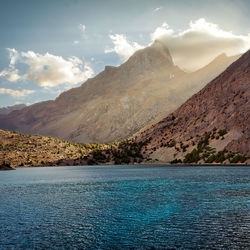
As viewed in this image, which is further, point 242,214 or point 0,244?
point 242,214

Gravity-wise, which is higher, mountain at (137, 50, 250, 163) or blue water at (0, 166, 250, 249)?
mountain at (137, 50, 250, 163)

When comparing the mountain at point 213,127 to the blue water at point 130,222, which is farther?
the mountain at point 213,127

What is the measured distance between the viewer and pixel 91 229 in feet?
90.0

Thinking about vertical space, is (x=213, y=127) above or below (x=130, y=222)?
above

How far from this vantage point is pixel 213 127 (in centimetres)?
15475

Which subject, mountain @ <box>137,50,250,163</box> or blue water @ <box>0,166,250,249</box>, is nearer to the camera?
blue water @ <box>0,166,250,249</box>

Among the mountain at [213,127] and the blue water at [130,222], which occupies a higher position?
the mountain at [213,127]

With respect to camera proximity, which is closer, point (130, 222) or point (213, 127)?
point (130, 222)

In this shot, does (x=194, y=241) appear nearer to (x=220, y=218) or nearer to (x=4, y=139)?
(x=220, y=218)

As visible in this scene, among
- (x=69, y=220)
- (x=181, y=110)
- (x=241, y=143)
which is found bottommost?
(x=69, y=220)

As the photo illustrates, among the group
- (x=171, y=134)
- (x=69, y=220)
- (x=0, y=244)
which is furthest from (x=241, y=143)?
(x=0, y=244)

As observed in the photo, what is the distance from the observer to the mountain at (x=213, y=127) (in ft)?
438

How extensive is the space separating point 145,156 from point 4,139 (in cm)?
9464

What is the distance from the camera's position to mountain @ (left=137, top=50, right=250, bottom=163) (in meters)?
133
